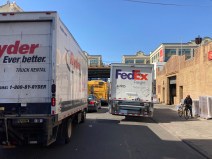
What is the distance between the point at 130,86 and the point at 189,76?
47.6 ft

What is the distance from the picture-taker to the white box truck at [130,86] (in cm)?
2006

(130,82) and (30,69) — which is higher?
(130,82)

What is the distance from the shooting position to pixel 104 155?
941 centimetres

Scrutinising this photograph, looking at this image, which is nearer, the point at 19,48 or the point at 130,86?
the point at 19,48

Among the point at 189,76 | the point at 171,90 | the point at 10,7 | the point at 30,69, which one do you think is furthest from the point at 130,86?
the point at 10,7

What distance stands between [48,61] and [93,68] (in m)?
69.4

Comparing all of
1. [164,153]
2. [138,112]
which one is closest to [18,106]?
[164,153]

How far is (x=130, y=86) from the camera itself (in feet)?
67.4

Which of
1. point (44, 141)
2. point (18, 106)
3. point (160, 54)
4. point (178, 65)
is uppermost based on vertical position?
point (160, 54)

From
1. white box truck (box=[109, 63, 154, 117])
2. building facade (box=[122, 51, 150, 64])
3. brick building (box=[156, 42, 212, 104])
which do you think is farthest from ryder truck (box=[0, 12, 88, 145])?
building facade (box=[122, 51, 150, 64])

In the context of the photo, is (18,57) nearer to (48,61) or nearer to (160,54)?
(48,61)

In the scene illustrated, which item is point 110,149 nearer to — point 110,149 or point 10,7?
point 110,149

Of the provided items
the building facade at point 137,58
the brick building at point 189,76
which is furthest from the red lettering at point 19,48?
the building facade at point 137,58

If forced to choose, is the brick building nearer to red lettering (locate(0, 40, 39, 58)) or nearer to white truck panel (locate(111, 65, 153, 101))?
white truck panel (locate(111, 65, 153, 101))
